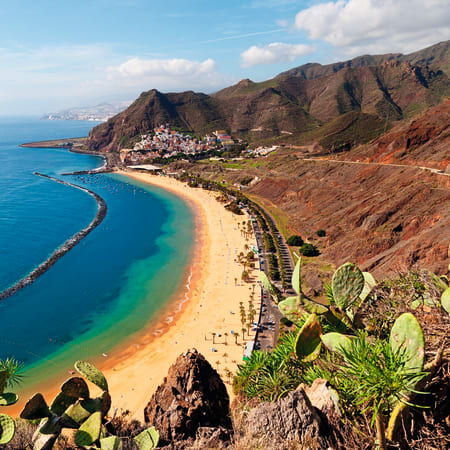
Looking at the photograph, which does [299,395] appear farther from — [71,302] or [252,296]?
[71,302]

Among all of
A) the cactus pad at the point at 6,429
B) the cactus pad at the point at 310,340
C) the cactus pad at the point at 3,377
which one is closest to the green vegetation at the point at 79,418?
the cactus pad at the point at 6,429

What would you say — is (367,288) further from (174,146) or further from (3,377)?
(174,146)

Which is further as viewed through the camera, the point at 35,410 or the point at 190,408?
the point at 190,408

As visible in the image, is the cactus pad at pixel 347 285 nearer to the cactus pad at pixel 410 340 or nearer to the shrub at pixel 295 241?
the cactus pad at pixel 410 340

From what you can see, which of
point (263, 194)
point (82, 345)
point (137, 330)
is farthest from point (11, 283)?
point (263, 194)

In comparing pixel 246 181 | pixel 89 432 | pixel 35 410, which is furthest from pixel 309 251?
pixel 246 181

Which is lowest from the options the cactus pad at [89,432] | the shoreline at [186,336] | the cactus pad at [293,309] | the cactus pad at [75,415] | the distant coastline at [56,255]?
the shoreline at [186,336]
